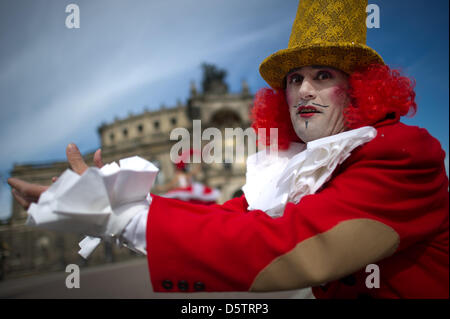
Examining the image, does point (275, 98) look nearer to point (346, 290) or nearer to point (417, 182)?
point (417, 182)

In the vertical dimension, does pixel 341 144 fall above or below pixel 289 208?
above

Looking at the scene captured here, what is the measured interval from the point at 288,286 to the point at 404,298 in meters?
0.58

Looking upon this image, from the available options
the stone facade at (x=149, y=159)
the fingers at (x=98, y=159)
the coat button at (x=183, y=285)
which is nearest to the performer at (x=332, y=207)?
the coat button at (x=183, y=285)

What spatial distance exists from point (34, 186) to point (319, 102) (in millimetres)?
1375

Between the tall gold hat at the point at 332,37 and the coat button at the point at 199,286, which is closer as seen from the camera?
the coat button at the point at 199,286

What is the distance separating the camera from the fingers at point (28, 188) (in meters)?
1.04

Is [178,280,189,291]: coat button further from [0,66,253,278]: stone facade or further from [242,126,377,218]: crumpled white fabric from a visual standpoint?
→ [0,66,253,278]: stone facade

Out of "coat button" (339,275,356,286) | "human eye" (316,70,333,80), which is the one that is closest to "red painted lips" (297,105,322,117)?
"human eye" (316,70,333,80)

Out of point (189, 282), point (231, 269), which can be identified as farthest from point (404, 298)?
point (189, 282)

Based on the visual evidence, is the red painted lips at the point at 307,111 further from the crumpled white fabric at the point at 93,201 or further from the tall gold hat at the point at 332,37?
the crumpled white fabric at the point at 93,201

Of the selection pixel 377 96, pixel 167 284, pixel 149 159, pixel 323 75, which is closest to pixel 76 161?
pixel 167 284

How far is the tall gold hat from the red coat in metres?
0.58

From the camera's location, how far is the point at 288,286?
102 centimetres

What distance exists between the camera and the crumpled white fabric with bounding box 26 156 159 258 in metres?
0.96
